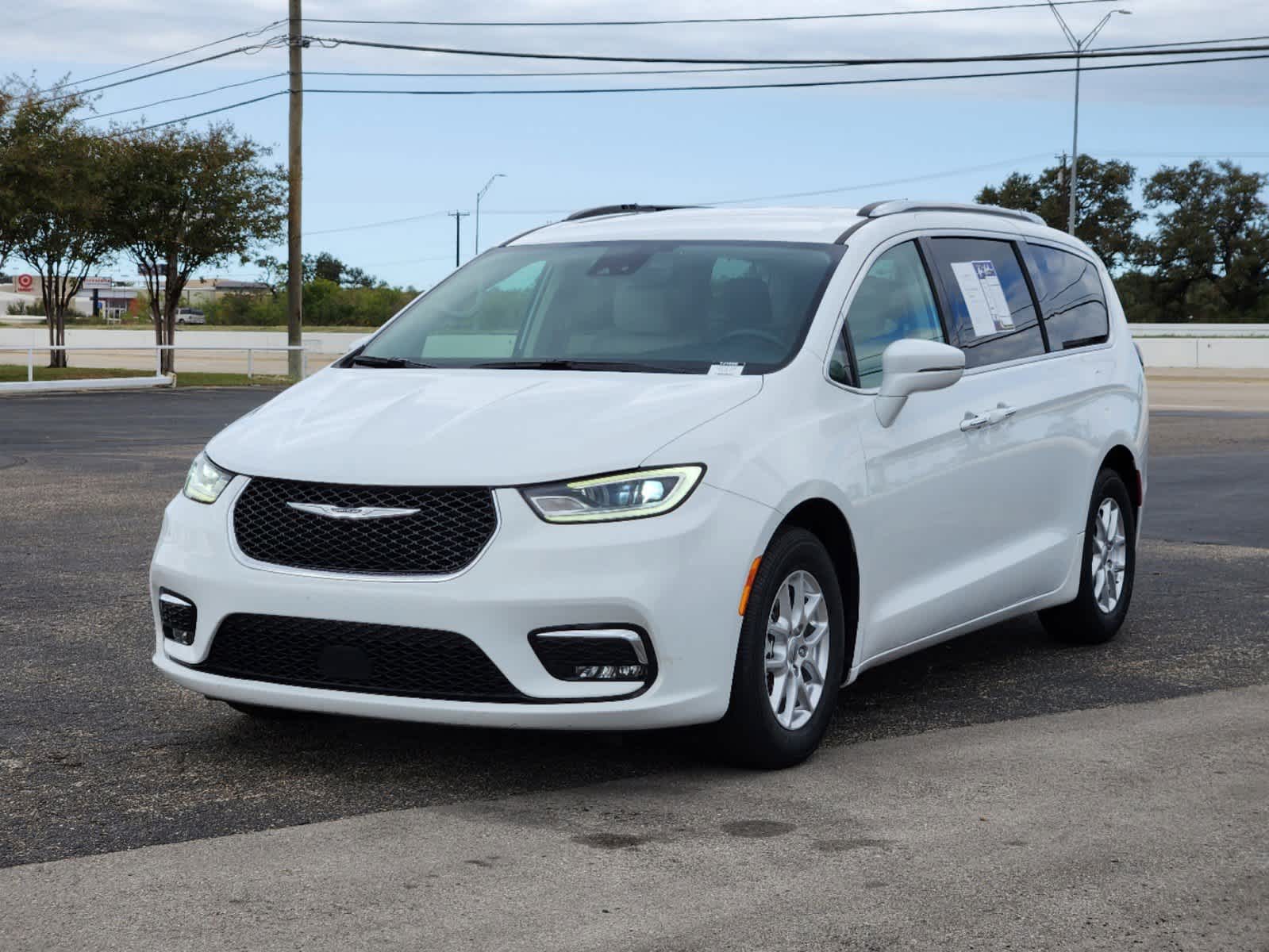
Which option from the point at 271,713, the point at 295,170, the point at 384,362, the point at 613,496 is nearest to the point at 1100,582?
the point at 384,362

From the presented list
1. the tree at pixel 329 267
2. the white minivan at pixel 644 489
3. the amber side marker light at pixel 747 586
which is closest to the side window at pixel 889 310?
the white minivan at pixel 644 489

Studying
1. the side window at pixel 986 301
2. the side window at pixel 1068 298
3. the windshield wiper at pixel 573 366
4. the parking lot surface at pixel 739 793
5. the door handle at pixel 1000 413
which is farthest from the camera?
the side window at pixel 1068 298

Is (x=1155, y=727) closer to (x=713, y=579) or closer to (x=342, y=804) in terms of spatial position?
(x=713, y=579)

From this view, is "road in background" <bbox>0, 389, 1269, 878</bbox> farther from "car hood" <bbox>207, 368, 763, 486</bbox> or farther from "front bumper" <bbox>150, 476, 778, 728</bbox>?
"car hood" <bbox>207, 368, 763, 486</bbox>

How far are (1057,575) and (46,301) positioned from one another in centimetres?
3697

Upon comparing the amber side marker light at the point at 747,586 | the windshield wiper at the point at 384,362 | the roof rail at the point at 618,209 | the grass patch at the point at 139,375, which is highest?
the roof rail at the point at 618,209

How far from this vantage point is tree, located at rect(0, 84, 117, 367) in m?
36.2

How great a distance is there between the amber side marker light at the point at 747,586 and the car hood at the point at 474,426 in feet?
1.46

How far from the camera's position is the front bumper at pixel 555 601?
16.1 ft

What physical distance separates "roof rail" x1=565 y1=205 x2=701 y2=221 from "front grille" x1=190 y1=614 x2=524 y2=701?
9.28 feet

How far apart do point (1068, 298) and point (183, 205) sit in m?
34.6

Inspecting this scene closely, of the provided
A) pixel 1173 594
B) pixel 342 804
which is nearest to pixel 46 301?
pixel 1173 594

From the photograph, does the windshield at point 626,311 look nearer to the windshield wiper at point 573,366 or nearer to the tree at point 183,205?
the windshield wiper at point 573,366

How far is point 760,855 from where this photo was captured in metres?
4.62
